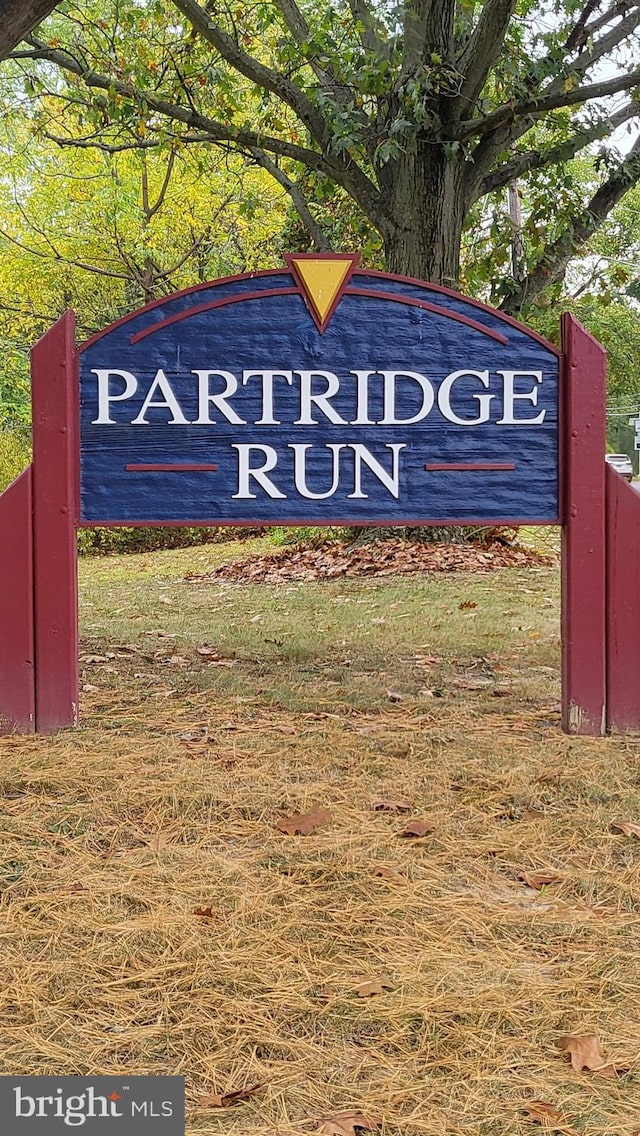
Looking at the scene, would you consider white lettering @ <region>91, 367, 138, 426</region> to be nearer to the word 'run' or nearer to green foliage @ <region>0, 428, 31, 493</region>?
the word 'run'

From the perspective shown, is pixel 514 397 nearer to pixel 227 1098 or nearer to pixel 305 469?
pixel 305 469

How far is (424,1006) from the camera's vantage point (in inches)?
87.7

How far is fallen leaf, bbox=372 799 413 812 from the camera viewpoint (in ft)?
11.4

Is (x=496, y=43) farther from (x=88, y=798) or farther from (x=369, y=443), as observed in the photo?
(x=88, y=798)

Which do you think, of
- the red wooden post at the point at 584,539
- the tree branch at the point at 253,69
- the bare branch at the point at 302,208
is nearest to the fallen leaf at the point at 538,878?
the red wooden post at the point at 584,539

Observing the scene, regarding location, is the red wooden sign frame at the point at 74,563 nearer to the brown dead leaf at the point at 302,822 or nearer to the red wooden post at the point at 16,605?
the red wooden post at the point at 16,605

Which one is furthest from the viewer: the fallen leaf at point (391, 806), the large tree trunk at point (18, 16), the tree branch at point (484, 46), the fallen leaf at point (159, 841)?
the tree branch at point (484, 46)

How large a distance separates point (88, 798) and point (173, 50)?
7790 millimetres

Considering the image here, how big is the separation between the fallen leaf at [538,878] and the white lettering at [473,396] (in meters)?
2.14

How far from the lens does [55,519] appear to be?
4.40 meters

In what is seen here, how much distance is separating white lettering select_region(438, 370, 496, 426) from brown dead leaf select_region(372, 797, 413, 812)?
1.77 m

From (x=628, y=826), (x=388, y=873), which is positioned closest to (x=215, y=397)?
(x=388, y=873)

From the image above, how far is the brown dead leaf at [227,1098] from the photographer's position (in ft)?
6.25

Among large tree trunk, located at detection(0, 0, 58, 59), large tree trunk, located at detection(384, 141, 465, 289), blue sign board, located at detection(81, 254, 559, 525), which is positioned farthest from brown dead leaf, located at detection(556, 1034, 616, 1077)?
large tree trunk, located at detection(384, 141, 465, 289)
